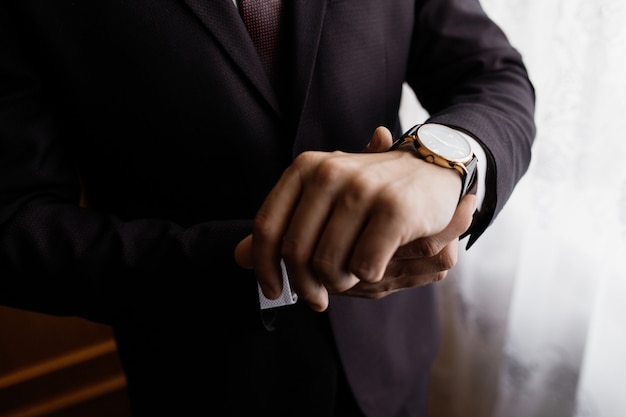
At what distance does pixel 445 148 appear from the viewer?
59 centimetres

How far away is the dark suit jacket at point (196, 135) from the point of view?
2.22ft

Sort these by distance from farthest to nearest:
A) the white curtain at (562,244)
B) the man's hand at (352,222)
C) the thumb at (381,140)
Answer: the white curtain at (562,244) < the thumb at (381,140) < the man's hand at (352,222)

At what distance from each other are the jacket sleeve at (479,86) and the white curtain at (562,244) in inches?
6.8

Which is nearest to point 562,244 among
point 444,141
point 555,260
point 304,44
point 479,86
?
point 555,260

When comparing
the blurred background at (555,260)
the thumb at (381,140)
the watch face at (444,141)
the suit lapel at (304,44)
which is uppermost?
the suit lapel at (304,44)

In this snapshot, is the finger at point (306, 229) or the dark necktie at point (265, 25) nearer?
the finger at point (306, 229)

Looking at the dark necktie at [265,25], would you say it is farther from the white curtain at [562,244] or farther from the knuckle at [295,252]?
the white curtain at [562,244]

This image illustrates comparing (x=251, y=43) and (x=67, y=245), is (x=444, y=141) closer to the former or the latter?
(x=251, y=43)

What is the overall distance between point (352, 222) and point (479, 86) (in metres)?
0.40

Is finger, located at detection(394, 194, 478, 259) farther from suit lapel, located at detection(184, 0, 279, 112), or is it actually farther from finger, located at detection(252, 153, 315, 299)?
suit lapel, located at detection(184, 0, 279, 112)

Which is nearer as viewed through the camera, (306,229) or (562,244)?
(306,229)

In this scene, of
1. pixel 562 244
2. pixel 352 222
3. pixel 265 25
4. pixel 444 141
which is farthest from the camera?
pixel 562 244

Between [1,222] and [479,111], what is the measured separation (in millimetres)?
655

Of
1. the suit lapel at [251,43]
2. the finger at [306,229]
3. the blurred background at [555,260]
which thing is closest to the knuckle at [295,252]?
the finger at [306,229]
